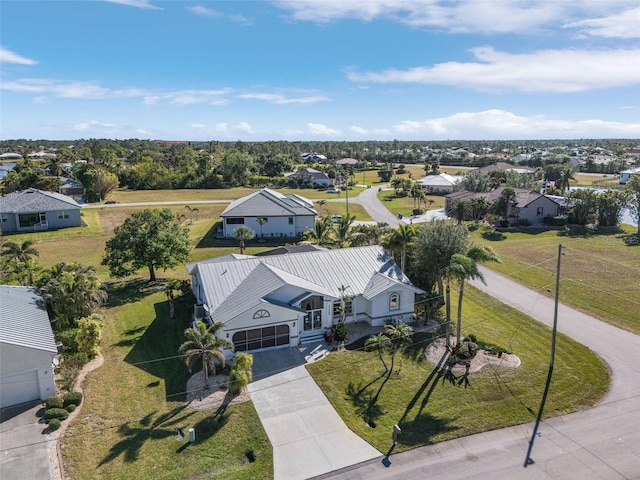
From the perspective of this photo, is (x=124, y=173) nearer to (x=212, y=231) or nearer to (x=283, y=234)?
(x=212, y=231)

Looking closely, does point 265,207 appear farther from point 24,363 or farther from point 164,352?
point 24,363

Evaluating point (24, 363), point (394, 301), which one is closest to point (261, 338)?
point (394, 301)

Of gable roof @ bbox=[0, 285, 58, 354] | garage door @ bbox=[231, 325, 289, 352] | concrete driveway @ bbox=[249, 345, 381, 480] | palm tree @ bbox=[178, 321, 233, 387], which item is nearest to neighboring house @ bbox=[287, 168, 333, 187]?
gable roof @ bbox=[0, 285, 58, 354]

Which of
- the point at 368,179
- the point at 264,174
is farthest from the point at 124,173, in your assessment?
the point at 368,179

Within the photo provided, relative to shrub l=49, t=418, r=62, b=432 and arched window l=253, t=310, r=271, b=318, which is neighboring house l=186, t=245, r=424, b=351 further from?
shrub l=49, t=418, r=62, b=432

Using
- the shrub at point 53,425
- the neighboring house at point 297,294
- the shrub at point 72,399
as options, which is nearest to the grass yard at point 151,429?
the shrub at point 72,399

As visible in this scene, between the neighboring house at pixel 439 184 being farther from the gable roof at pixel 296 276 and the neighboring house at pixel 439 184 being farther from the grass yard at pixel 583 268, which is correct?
the gable roof at pixel 296 276
